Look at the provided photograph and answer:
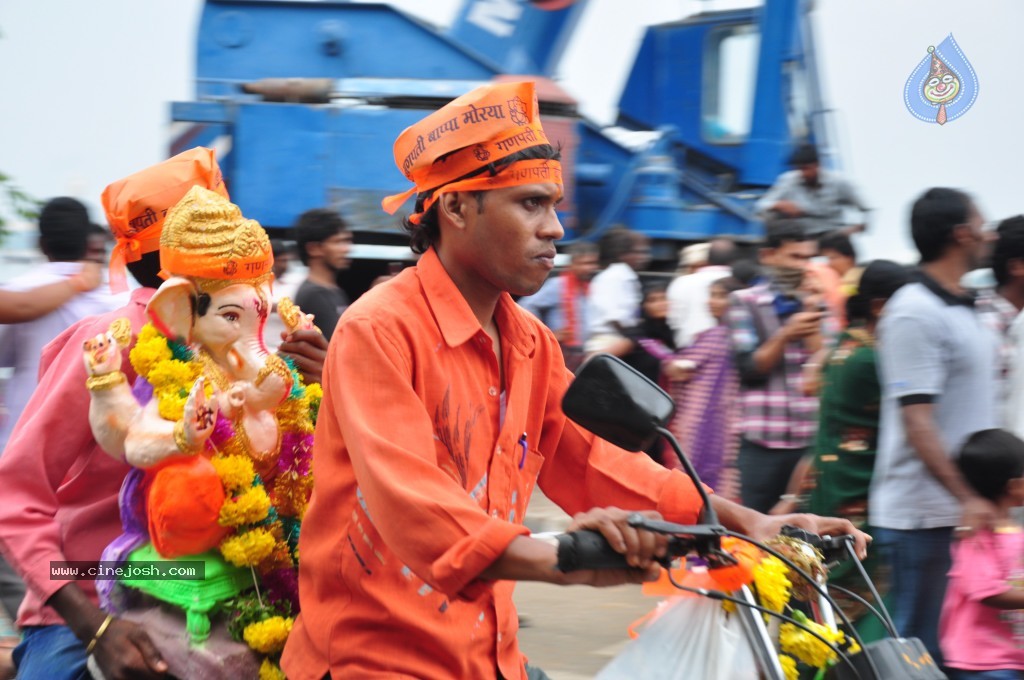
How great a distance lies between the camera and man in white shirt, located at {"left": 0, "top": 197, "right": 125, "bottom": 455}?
4.97 meters

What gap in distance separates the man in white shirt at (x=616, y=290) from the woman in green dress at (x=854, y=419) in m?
2.79

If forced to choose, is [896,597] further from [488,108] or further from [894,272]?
[488,108]

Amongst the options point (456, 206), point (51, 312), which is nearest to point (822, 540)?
point (456, 206)

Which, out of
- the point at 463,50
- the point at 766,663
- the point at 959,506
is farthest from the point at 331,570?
the point at 463,50

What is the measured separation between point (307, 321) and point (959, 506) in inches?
101

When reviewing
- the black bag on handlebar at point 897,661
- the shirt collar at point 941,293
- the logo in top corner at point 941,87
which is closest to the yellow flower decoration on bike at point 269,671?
the black bag on handlebar at point 897,661

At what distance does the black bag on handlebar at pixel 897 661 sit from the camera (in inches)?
84.7

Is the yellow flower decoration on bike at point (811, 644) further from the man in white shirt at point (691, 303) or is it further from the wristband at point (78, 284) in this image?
the man in white shirt at point (691, 303)

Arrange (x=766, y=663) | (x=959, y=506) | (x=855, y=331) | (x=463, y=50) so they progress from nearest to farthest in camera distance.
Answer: (x=766, y=663)
(x=959, y=506)
(x=855, y=331)
(x=463, y=50)

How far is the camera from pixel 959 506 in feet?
14.7

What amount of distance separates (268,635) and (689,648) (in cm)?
91

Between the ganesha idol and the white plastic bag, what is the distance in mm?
785

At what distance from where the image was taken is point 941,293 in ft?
15.2

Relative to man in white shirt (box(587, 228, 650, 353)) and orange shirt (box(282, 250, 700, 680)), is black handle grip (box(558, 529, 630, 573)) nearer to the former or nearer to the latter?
orange shirt (box(282, 250, 700, 680))
